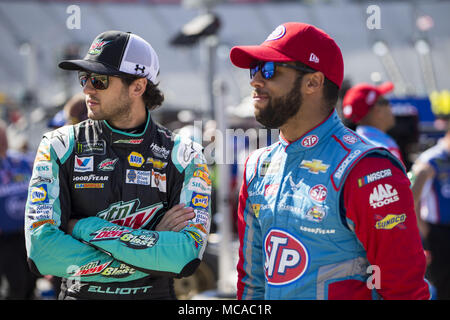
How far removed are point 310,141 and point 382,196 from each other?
1.18ft

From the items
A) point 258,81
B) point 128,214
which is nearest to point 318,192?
point 258,81

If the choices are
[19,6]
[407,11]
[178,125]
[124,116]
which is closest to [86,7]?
[19,6]

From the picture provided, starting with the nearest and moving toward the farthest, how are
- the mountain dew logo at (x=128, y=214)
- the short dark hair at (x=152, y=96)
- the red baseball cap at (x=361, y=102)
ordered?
the mountain dew logo at (x=128, y=214)
the short dark hair at (x=152, y=96)
the red baseball cap at (x=361, y=102)

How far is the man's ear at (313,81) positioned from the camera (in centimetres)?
190

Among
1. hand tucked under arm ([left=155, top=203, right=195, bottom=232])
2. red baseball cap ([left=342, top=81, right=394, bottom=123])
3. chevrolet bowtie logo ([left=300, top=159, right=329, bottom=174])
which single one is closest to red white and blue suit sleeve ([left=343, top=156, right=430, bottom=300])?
chevrolet bowtie logo ([left=300, top=159, right=329, bottom=174])

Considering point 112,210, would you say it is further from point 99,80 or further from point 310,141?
point 310,141

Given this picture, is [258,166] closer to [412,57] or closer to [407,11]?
[412,57]

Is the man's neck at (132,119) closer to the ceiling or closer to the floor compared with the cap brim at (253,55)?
closer to the floor

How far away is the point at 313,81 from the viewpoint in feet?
6.27

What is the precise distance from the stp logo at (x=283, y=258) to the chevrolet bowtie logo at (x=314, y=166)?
0.24 m

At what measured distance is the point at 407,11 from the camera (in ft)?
76.8

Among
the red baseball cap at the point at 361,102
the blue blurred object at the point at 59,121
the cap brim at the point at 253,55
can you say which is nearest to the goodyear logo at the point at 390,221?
the cap brim at the point at 253,55

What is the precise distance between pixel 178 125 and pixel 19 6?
71.7 ft

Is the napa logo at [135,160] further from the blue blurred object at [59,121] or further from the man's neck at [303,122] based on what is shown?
the blue blurred object at [59,121]
